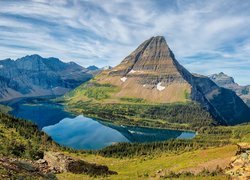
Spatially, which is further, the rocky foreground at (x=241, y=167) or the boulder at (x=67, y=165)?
the boulder at (x=67, y=165)

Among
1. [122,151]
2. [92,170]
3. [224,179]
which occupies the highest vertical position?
[224,179]

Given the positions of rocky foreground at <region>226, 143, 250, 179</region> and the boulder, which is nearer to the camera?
rocky foreground at <region>226, 143, 250, 179</region>

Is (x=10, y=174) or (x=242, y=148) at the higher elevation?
(x=242, y=148)

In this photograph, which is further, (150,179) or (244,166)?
(150,179)

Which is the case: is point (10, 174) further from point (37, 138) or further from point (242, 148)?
point (37, 138)

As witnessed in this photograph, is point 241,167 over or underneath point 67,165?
over

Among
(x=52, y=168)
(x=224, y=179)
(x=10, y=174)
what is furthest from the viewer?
(x=52, y=168)

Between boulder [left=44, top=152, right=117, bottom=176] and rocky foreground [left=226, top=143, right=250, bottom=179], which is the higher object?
rocky foreground [left=226, top=143, right=250, bottom=179]

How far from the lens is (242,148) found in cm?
4697

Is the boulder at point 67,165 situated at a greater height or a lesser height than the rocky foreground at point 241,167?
lesser

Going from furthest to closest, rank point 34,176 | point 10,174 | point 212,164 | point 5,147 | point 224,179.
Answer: point 5,147
point 212,164
point 224,179
point 34,176
point 10,174

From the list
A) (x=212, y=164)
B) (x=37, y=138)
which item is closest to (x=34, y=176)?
(x=212, y=164)

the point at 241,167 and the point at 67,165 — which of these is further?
the point at 67,165

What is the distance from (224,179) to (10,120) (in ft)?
416
